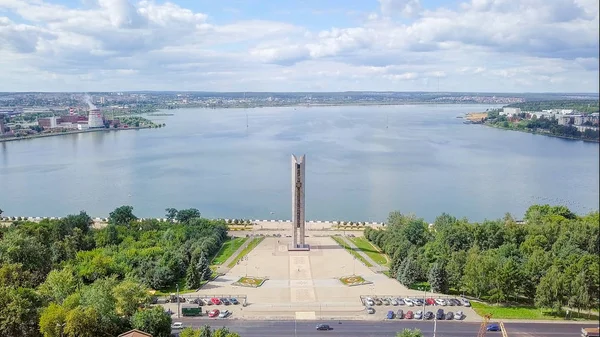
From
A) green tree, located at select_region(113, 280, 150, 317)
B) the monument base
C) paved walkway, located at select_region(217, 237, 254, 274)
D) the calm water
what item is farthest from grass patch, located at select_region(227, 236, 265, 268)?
the calm water

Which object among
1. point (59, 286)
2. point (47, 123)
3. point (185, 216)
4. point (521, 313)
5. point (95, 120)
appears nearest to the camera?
point (59, 286)

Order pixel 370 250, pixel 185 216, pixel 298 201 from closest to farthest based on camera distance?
pixel 298 201 → pixel 370 250 → pixel 185 216

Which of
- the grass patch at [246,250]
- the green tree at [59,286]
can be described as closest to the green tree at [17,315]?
the green tree at [59,286]

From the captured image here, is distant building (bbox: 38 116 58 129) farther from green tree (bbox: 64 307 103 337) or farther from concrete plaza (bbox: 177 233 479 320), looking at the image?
green tree (bbox: 64 307 103 337)

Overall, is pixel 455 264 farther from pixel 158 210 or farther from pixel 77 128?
pixel 77 128

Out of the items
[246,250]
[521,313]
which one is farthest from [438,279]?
[246,250]

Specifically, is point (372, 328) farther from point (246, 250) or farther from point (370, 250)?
point (246, 250)

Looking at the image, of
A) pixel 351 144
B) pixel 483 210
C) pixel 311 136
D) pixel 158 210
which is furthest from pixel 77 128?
pixel 483 210
